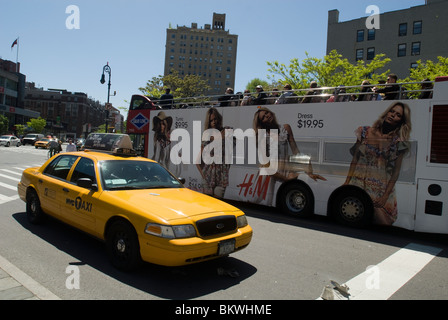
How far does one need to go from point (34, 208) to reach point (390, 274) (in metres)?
6.56

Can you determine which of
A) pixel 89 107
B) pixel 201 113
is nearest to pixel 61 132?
pixel 89 107

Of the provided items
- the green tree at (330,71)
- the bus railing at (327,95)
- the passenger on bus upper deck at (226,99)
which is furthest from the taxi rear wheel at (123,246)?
the green tree at (330,71)

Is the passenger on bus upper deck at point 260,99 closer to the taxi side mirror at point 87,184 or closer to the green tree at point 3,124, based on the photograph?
the taxi side mirror at point 87,184

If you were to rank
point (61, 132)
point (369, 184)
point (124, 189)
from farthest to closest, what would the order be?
1. point (61, 132)
2. point (369, 184)
3. point (124, 189)

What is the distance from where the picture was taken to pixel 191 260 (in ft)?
13.4

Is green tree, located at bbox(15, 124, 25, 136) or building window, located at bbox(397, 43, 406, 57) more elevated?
building window, located at bbox(397, 43, 406, 57)

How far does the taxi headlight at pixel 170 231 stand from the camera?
13.1ft

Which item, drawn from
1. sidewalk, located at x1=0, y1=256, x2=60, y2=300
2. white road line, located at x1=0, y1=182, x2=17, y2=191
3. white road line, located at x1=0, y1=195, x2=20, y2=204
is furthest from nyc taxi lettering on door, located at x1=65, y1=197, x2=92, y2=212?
white road line, located at x1=0, y1=182, x2=17, y2=191

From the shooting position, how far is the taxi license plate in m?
4.30

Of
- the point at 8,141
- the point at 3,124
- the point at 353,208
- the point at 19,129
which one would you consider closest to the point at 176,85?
the point at 8,141

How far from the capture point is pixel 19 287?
383cm

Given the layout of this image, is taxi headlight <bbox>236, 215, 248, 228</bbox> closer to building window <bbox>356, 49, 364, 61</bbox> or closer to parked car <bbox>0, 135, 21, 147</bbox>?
parked car <bbox>0, 135, 21, 147</bbox>
